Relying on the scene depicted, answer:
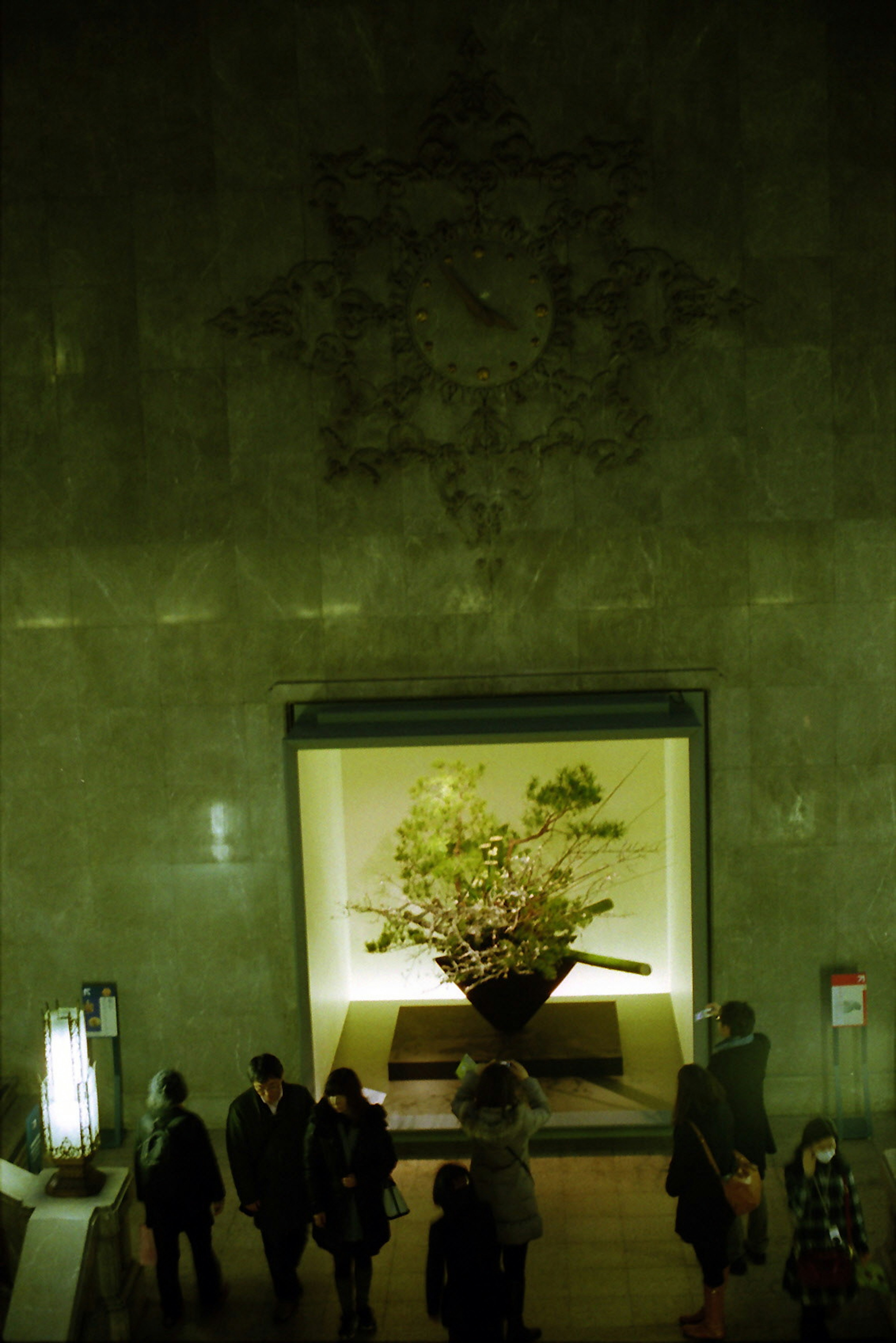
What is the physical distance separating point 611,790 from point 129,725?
3538mm

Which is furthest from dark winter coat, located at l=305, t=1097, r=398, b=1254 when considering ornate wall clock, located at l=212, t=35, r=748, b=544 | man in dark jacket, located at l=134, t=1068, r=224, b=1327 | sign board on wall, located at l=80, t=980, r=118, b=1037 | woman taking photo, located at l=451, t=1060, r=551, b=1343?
ornate wall clock, located at l=212, t=35, r=748, b=544

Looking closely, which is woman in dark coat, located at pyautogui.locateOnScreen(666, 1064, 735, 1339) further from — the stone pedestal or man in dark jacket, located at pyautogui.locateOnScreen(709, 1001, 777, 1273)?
the stone pedestal

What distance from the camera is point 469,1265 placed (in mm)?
4449

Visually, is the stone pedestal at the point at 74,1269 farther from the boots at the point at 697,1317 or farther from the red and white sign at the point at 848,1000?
the red and white sign at the point at 848,1000

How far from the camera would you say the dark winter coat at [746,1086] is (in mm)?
5703

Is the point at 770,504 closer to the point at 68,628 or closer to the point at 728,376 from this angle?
the point at 728,376

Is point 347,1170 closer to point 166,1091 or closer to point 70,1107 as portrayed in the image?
point 166,1091

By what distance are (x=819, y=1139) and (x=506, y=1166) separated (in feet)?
4.49

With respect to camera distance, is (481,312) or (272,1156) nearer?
(272,1156)

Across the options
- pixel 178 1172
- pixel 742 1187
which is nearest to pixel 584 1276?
pixel 742 1187

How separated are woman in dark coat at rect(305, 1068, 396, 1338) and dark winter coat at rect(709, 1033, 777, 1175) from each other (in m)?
1.71

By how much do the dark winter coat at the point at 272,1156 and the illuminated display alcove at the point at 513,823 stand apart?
1716mm

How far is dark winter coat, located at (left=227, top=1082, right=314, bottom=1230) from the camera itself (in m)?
5.38

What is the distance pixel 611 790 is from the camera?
337 inches
